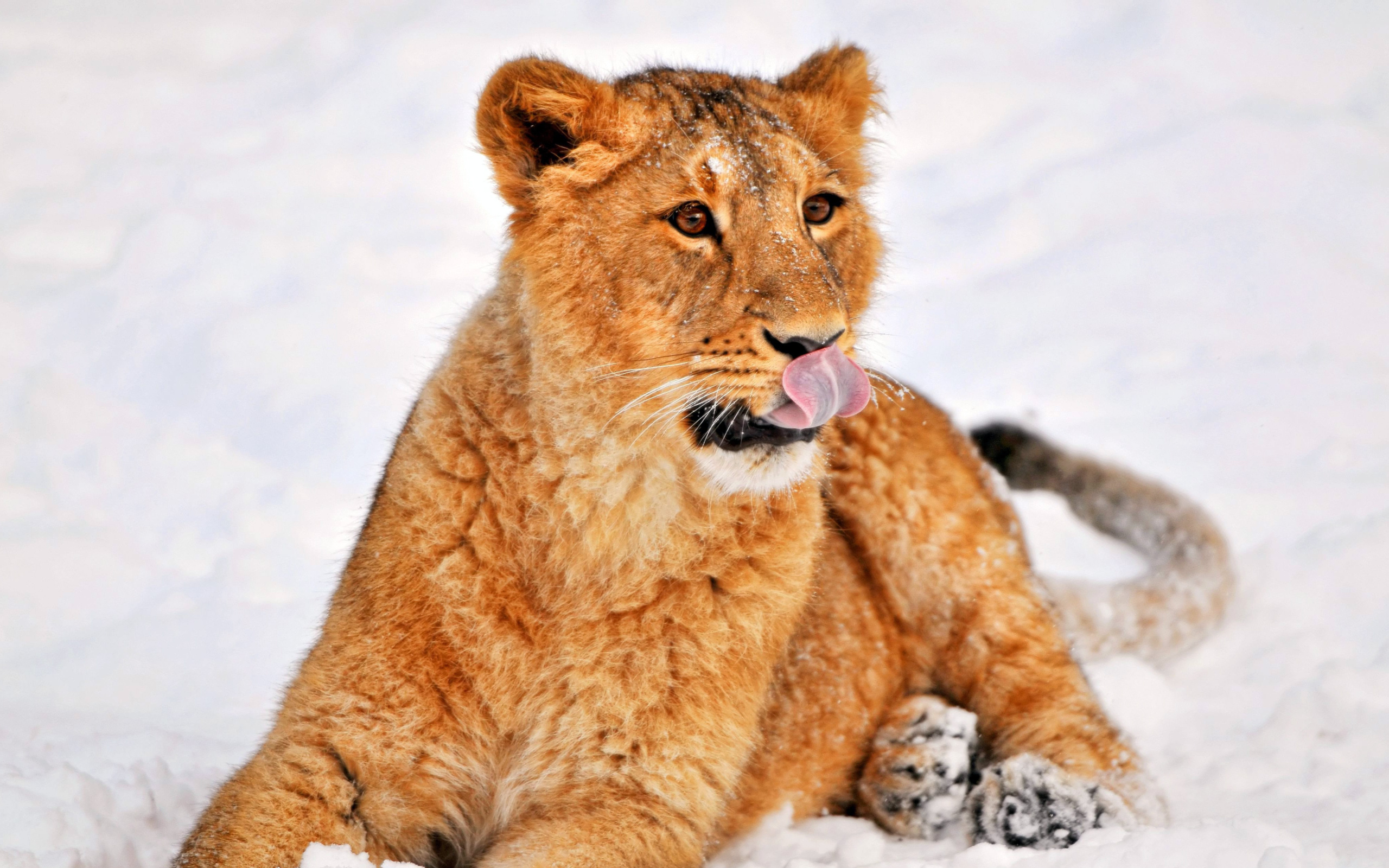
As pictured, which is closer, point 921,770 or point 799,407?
point 799,407

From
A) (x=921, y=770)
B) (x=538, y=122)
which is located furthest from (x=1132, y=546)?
(x=538, y=122)

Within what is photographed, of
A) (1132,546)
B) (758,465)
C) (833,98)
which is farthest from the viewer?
(1132,546)

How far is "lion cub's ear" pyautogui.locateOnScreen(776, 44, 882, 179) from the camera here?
394cm

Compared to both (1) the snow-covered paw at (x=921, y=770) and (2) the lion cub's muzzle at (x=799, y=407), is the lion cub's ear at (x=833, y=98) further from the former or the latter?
(1) the snow-covered paw at (x=921, y=770)

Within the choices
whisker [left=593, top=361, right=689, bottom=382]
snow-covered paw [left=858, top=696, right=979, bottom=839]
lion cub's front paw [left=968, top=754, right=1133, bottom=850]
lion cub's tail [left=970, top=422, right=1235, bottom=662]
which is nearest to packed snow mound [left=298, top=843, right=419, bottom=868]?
whisker [left=593, top=361, right=689, bottom=382]

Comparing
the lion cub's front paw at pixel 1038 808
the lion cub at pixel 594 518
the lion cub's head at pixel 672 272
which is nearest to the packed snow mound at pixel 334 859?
the lion cub at pixel 594 518

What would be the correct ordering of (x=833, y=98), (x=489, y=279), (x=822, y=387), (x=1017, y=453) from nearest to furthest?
1. (x=822, y=387)
2. (x=489, y=279)
3. (x=833, y=98)
4. (x=1017, y=453)

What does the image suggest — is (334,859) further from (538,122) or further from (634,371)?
(538,122)

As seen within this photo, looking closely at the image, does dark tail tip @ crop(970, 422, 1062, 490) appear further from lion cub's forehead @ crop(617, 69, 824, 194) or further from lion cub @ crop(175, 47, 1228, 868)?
lion cub's forehead @ crop(617, 69, 824, 194)

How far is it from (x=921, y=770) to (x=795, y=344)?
5.25 feet

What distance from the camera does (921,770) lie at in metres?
4.10

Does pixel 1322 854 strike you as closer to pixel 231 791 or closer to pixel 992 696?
pixel 992 696

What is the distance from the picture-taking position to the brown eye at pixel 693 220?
3369 millimetres

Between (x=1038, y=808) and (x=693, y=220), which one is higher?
(x=693, y=220)
